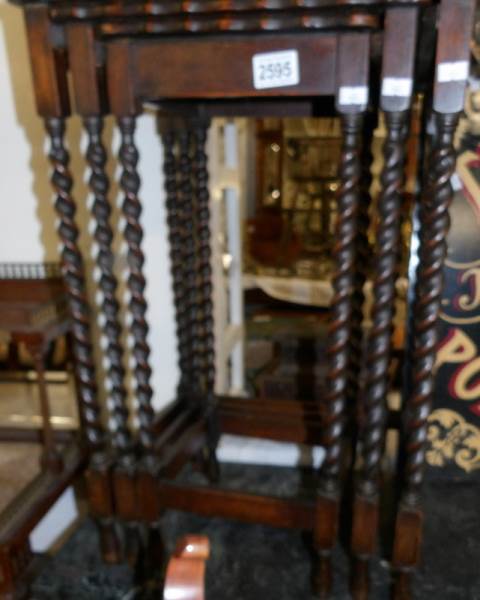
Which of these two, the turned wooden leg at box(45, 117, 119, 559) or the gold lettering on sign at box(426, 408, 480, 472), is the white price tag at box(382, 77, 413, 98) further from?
the gold lettering on sign at box(426, 408, 480, 472)

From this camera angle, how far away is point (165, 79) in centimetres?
99

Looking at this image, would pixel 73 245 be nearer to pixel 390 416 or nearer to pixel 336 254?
pixel 336 254

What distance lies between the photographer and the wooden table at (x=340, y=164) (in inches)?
34.7

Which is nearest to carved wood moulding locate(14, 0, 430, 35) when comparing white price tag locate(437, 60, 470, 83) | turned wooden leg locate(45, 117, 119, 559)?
white price tag locate(437, 60, 470, 83)

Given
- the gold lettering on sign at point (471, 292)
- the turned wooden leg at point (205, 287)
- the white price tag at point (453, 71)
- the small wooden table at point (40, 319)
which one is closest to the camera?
the white price tag at point (453, 71)

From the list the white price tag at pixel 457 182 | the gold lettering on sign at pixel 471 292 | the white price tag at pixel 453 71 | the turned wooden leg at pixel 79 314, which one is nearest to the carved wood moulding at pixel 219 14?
the white price tag at pixel 453 71

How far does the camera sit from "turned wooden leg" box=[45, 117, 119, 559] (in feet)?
3.51

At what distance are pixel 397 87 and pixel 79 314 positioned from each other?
2.48 ft

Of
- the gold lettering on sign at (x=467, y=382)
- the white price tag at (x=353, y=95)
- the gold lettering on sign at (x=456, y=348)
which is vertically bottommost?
the gold lettering on sign at (x=467, y=382)

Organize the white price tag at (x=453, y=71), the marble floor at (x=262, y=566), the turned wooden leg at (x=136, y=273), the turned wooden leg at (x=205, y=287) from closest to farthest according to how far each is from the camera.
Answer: the white price tag at (x=453, y=71)
the turned wooden leg at (x=136, y=273)
the marble floor at (x=262, y=566)
the turned wooden leg at (x=205, y=287)

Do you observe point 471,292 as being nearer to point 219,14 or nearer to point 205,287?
point 205,287

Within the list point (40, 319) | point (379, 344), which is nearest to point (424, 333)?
point (379, 344)

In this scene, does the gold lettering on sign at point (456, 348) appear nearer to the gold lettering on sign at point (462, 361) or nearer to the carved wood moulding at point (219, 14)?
the gold lettering on sign at point (462, 361)

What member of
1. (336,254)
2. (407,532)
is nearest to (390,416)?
(407,532)
